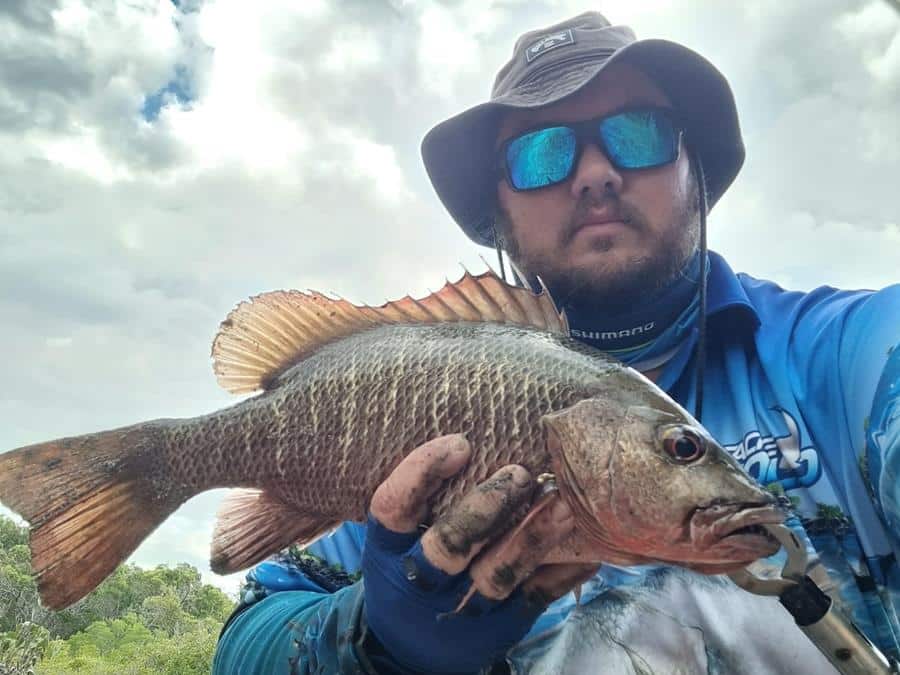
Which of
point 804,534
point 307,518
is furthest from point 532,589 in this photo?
point 804,534

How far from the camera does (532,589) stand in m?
1.42

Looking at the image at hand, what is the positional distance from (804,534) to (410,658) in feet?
3.43

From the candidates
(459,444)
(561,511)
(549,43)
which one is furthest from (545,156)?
(561,511)

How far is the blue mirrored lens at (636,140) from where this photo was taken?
233cm

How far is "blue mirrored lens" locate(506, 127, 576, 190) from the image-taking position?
2.35 metres

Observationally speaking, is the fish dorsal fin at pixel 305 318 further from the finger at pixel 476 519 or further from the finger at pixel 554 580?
the finger at pixel 554 580

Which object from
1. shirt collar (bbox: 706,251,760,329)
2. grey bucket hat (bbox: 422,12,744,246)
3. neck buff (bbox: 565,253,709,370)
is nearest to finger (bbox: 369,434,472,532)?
neck buff (bbox: 565,253,709,370)

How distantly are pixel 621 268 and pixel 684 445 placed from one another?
1.11 meters

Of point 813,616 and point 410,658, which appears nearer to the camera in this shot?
point 813,616

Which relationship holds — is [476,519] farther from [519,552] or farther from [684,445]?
[684,445]

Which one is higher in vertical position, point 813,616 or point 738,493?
point 738,493

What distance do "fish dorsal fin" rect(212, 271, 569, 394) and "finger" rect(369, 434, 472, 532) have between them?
453mm

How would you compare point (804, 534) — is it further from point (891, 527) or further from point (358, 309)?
point (358, 309)

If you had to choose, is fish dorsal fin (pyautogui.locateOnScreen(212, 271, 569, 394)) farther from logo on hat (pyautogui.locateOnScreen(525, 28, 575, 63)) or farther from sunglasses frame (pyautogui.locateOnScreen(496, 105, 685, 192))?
logo on hat (pyautogui.locateOnScreen(525, 28, 575, 63))
